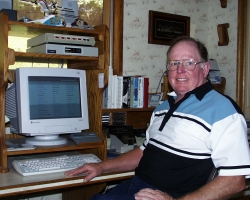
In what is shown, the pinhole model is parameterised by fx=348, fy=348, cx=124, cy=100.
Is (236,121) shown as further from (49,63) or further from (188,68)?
(49,63)

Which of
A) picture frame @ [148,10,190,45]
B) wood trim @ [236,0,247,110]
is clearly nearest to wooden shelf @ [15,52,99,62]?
picture frame @ [148,10,190,45]

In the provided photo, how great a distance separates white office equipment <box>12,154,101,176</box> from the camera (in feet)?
5.74

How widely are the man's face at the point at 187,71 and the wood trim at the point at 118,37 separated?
101cm

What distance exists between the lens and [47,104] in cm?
200

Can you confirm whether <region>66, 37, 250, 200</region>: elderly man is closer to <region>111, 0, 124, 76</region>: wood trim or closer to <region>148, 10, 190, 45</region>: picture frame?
<region>111, 0, 124, 76</region>: wood trim

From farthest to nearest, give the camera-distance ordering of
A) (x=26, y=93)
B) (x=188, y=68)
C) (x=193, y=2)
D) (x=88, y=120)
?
(x=193, y=2), (x=88, y=120), (x=26, y=93), (x=188, y=68)

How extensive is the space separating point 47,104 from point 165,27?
144 centimetres

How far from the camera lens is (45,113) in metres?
1.99

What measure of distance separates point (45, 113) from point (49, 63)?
635 mm

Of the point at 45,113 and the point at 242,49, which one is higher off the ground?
the point at 242,49

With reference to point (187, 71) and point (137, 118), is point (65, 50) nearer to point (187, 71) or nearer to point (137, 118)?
point (187, 71)

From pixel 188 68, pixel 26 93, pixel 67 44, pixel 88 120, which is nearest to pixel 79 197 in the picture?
pixel 88 120

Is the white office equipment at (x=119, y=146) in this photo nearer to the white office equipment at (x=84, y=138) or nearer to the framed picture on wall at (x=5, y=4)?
the white office equipment at (x=84, y=138)

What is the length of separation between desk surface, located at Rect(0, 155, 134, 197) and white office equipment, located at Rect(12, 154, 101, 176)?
0.03m
